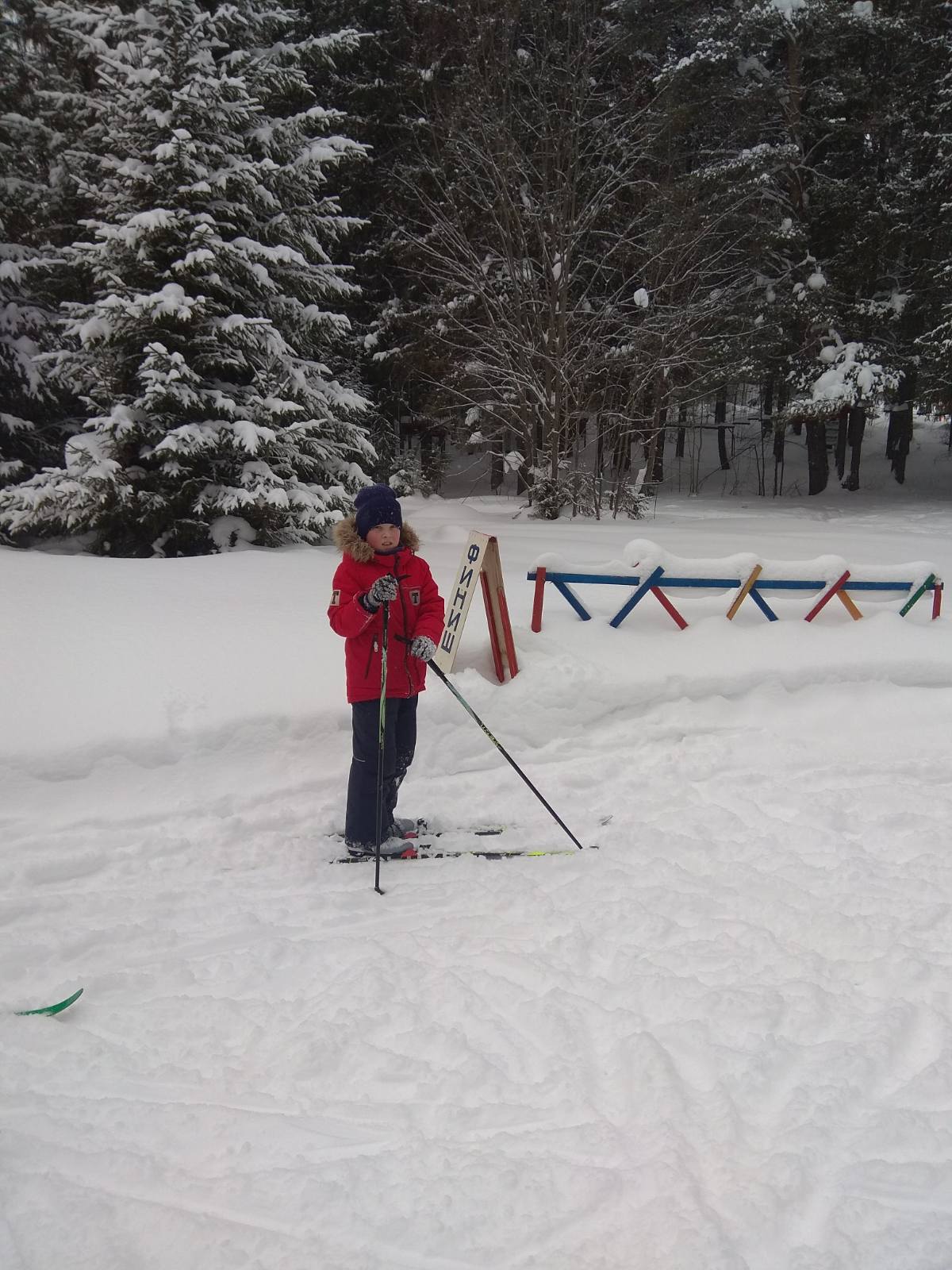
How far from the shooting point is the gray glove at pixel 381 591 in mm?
3646

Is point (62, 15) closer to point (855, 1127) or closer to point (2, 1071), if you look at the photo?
point (2, 1071)

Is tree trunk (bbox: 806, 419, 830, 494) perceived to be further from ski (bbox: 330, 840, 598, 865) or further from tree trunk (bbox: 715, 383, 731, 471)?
ski (bbox: 330, 840, 598, 865)

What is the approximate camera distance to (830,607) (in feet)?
22.5

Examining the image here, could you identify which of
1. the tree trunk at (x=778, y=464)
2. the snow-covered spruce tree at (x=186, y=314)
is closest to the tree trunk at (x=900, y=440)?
the tree trunk at (x=778, y=464)

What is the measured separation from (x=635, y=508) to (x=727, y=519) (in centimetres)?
159

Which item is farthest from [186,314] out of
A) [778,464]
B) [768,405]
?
[778,464]

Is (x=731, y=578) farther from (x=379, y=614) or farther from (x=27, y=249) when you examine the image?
(x=27, y=249)

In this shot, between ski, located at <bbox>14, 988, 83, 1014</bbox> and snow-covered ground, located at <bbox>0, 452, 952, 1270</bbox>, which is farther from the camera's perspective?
ski, located at <bbox>14, 988, 83, 1014</bbox>

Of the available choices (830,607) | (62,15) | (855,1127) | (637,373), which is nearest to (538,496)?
(637,373)

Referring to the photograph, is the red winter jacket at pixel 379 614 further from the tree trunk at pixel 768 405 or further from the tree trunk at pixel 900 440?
the tree trunk at pixel 900 440

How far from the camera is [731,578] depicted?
20.8 ft

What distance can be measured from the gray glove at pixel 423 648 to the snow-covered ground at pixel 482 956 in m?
1.04

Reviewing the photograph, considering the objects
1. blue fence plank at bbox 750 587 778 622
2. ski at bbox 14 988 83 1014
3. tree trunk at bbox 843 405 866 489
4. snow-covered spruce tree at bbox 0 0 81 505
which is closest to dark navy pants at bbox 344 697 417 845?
ski at bbox 14 988 83 1014

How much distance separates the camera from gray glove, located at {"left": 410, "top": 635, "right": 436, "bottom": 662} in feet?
12.6
